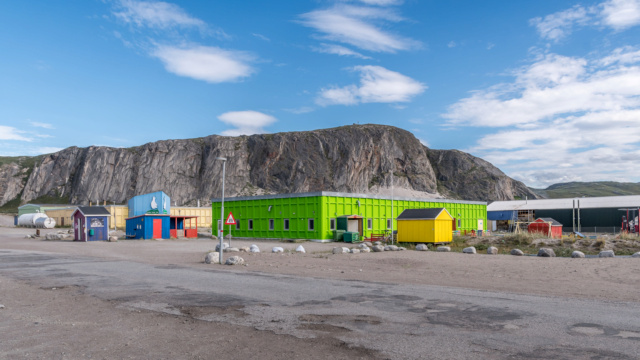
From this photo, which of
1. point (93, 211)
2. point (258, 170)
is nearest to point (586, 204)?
point (93, 211)

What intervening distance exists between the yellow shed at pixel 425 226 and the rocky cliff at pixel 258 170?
94.0m

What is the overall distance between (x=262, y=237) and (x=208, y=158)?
9439cm

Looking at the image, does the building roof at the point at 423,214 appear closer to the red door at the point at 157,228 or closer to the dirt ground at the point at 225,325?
the dirt ground at the point at 225,325

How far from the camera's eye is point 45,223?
78375 millimetres

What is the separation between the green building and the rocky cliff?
79578 millimetres

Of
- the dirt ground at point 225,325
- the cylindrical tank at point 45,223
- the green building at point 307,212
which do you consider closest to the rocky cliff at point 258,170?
the cylindrical tank at point 45,223

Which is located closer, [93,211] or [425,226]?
[425,226]

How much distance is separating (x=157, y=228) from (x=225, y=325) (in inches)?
1639

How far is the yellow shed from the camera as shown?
34469 mm

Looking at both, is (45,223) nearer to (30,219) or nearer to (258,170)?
(30,219)

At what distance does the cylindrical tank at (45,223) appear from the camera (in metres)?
78.4

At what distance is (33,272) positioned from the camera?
18766mm

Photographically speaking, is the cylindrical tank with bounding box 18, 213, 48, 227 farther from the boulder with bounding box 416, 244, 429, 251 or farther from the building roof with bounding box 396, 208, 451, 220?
the boulder with bounding box 416, 244, 429, 251

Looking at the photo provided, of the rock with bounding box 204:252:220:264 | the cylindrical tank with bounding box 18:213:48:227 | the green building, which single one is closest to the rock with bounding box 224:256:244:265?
the rock with bounding box 204:252:220:264
